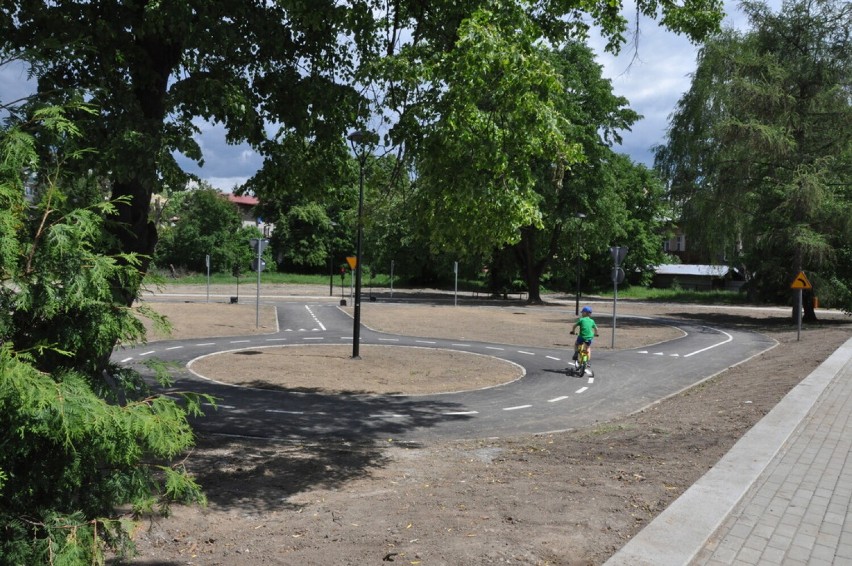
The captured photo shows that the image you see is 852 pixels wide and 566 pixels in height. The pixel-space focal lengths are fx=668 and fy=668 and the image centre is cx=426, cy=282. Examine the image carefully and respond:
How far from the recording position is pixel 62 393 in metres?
3.09

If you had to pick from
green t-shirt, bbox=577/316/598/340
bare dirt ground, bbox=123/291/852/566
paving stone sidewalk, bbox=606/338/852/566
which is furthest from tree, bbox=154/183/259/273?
paving stone sidewalk, bbox=606/338/852/566

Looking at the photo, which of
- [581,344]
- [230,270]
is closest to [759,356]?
[581,344]

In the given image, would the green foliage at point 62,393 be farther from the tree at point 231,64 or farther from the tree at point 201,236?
the tree at point 201,236

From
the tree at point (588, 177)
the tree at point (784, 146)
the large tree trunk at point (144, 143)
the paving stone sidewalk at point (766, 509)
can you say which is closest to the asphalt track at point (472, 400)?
the large tree trunk at point (144, 143)

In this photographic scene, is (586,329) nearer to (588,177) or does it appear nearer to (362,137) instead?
(362,137)

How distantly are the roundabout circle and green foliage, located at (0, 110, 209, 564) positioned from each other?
8968 mm

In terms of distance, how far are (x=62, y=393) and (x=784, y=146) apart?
3148 cm

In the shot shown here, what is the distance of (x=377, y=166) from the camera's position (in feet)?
29.3

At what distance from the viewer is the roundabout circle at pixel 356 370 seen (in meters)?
13.1

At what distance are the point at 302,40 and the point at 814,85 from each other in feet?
95.3

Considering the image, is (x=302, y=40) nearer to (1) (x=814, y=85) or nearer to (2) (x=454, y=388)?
(2) (x=454, y=388)

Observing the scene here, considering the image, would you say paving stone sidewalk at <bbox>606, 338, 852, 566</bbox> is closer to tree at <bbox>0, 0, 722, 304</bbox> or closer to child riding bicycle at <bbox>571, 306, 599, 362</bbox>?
tree at <bbox>0, 0, 722, 304</bbox>

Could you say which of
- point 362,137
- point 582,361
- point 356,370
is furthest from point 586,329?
point 362,137

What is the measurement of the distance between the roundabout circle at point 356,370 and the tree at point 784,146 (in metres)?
18.4
